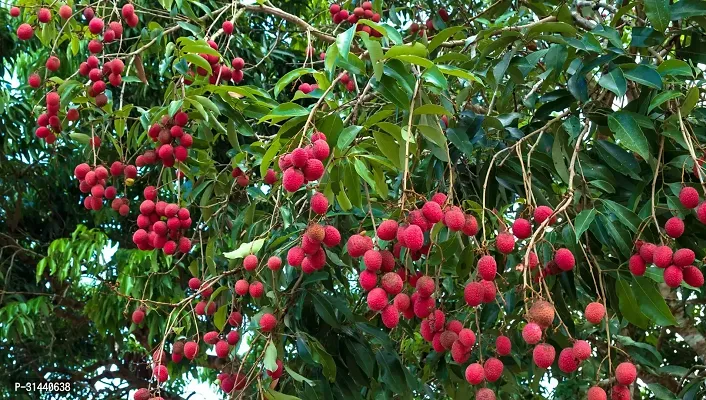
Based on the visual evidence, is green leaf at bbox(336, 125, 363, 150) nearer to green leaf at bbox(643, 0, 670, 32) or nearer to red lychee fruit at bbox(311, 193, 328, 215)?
red lychee fruit at bbox(311, 193, 328, 215)

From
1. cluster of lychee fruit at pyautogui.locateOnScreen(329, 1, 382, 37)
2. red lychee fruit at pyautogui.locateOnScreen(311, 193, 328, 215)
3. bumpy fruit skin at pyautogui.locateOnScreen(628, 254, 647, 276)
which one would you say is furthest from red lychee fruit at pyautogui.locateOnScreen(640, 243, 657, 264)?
cluster of lychee fruit at pyautogui.locateOnScreen(329, 1, 382, 37)

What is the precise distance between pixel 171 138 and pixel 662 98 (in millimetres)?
967

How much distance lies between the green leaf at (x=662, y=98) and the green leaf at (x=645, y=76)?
3cm

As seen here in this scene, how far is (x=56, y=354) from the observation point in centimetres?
405

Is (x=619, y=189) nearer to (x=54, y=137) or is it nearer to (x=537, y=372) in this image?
(x=537, y=372)

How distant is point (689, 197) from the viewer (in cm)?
108

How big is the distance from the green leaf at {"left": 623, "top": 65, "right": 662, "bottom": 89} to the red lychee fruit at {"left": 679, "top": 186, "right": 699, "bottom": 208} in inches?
7.2

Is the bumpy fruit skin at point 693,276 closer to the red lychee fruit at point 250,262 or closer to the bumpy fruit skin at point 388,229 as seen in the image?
the bumpy fruit skin at point 388,229

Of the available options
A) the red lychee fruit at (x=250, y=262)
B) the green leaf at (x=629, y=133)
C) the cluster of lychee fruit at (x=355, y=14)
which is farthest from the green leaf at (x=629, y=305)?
the cluster of lychee fruit at (x=355, y=14)

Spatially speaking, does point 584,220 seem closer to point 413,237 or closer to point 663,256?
point 663,256

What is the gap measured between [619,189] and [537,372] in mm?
549

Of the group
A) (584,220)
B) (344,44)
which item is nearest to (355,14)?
(344,44)

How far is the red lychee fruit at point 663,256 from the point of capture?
104 centimetres

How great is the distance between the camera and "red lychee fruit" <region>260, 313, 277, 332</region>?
1.39m
